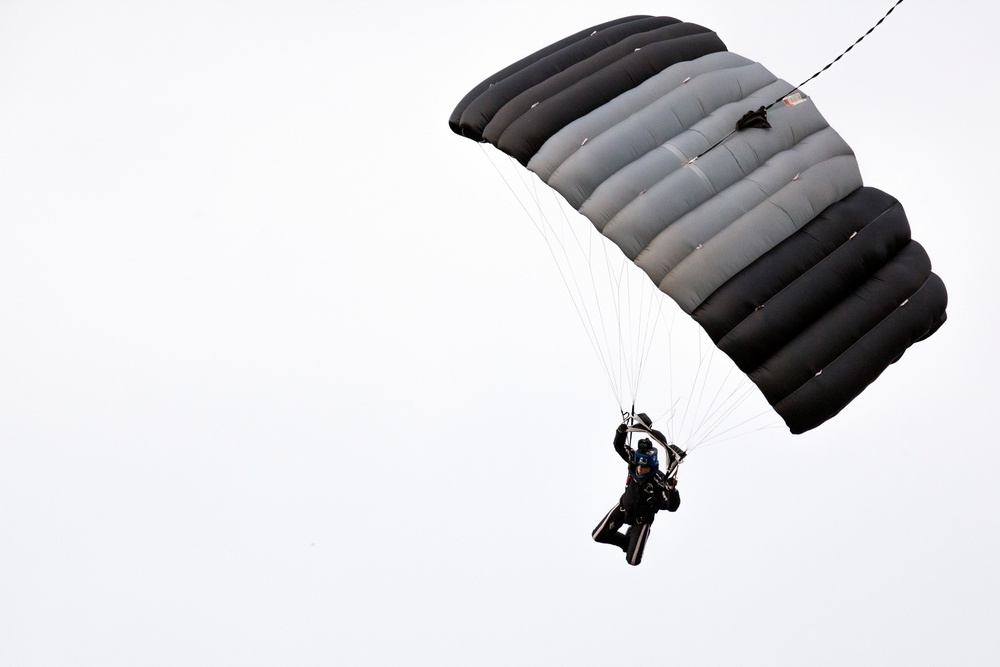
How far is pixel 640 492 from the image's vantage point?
22.6 m

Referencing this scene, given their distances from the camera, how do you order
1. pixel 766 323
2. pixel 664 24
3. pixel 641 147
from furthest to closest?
pixel 664 24 < pixel 641 147 < pixel 766 323

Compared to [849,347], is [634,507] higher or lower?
lower

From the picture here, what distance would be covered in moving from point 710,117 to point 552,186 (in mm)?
2349

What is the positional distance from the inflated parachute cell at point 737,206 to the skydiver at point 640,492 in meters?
1.90

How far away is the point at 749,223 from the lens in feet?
71.5

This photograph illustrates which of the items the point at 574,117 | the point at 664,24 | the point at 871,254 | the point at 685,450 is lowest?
the point at 685,450

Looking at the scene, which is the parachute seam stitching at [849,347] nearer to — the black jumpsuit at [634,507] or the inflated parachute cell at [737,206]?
the inflated parachute cell at [737,206]

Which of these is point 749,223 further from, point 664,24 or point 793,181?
point 664,24

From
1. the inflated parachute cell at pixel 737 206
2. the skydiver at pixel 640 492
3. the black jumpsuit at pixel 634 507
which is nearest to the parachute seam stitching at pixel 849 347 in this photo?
the inflated parachute cell at pixel 737 206

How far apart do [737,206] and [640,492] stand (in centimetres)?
392

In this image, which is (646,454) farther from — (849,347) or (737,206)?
(737,206)

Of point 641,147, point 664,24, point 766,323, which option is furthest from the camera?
point 664,24

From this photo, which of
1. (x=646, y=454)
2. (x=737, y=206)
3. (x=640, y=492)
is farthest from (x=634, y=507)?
(x=737, y=206)

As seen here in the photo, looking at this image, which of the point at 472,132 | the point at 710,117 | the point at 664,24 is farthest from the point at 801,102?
the point at 472,132
